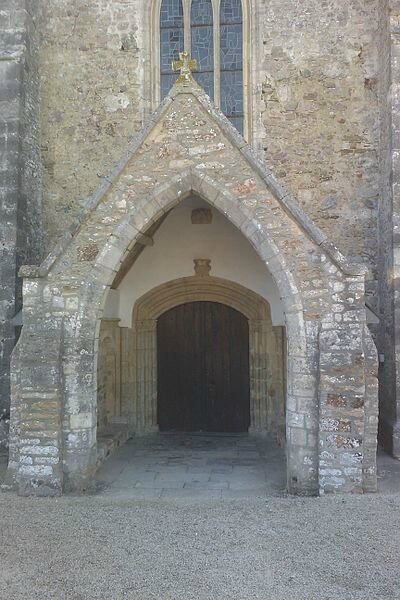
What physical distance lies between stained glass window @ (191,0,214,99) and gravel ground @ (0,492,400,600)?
6543mm

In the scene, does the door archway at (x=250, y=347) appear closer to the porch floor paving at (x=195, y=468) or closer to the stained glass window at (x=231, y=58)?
the porch floor paving at (x=195, y=468)

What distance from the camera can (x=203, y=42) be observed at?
8.84m

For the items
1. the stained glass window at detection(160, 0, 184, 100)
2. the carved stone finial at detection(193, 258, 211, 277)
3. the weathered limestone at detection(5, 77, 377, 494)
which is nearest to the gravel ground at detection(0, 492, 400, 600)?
the weathered limestone at detection(5, 77, 377, 494)

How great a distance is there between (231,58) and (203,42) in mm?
563

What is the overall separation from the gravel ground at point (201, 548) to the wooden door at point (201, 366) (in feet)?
11.3

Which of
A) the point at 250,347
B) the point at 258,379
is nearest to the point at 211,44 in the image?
the point at 250,347

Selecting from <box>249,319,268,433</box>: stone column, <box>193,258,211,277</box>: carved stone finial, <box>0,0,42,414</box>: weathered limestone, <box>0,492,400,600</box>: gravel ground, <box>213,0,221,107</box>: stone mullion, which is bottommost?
<box>0,492,400,600</box>: gravel ground

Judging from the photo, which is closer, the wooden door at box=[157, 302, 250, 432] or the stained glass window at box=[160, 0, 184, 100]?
the stained glass window at box=[160, 0, 184, 100]

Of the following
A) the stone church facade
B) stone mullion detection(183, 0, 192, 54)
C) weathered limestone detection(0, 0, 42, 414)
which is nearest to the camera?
weathered limestone detection(0, 0, 42, 414)

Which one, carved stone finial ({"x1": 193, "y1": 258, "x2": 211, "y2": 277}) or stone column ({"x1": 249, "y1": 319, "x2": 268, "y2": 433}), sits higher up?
carved stone finial ({"x1": 193, "y1": 258, "x2": 211, "y2": 277})

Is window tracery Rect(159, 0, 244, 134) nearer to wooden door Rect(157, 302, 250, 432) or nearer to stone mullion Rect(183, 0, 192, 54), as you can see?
stone mullion Rect(183, 0, 192, 54)

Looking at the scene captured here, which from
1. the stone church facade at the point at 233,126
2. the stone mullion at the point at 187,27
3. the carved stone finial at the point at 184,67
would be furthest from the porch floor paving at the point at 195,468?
the stone mullion at the point at 187,27

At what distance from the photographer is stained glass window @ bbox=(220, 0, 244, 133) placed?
8.70m

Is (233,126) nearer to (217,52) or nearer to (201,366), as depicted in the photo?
(217,52)
